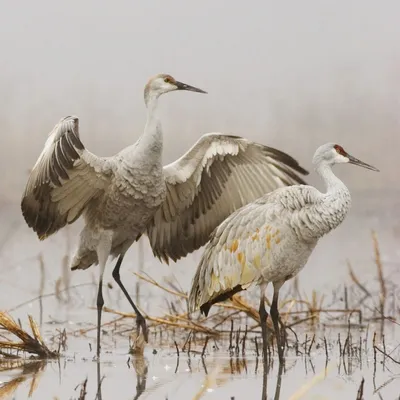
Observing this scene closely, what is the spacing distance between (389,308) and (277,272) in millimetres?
3159

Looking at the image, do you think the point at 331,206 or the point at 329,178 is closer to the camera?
the point at 331,206

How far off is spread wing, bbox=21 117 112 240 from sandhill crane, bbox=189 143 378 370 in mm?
1086

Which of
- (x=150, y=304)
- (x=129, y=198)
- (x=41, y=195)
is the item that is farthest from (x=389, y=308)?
(x=41, y=195)

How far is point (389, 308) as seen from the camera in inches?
462

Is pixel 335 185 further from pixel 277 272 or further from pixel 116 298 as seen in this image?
pixel 116 298

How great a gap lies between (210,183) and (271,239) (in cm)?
136

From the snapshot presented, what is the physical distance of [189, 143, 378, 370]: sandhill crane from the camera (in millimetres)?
8766

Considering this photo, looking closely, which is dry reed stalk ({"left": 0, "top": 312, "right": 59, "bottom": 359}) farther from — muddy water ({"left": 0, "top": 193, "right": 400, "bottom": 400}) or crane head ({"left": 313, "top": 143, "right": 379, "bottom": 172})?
crane head ({"left": 313, "top": 143, "right": 379, "bottom": 172})

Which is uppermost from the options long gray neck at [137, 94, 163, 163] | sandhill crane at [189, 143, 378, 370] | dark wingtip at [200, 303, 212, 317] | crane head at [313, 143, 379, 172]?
long gray neck at [137, 94, 163, 163]

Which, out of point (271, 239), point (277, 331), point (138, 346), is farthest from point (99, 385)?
point (271, 239)

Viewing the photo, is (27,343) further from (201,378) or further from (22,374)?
(201,378)

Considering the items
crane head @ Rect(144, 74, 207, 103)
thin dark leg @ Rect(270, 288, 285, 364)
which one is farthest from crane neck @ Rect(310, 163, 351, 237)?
crane head @ Rect(144, 74, 207, 103)

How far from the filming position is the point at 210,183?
1003cm

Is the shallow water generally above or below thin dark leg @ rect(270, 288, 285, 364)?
below
